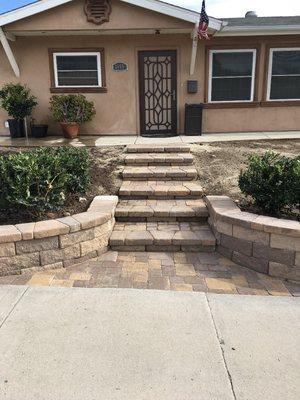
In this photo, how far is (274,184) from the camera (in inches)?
159

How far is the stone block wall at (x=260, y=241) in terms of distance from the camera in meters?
3.58

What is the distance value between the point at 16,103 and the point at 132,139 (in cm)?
283

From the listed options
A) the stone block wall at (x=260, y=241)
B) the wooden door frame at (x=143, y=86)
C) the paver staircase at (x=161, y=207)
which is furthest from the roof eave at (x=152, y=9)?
the stone block wall at (x=260, y=241)

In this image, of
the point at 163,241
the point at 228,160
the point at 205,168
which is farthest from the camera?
the point at 228,160

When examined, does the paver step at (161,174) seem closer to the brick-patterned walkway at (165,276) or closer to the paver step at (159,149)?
the paver step at (159,149)

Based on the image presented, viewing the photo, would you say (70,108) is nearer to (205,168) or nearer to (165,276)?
(205,168)

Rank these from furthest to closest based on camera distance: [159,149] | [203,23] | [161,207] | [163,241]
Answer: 1. [203,23]
2. [159,149]
3. [161,207]
4. [163,241]

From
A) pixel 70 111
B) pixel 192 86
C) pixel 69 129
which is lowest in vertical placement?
pixel 69 129

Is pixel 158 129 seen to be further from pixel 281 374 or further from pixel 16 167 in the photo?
pixel 281 374

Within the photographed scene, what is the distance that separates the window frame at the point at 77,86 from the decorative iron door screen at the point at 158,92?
940 mm

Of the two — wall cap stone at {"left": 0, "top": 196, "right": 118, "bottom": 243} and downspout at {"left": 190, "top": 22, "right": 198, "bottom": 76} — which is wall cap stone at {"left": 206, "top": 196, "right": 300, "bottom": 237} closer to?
wall cap stone at {"left": 0, "top": 196, "right": 118, "bottom": 243}

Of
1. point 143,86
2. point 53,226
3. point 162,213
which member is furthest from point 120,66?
point 53,226

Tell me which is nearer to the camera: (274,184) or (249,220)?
(249,220)

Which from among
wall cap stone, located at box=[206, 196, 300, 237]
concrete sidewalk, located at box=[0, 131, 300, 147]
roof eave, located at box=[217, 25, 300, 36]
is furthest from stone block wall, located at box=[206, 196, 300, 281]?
roof eave, located at box=[217, 25, 300, 36]
